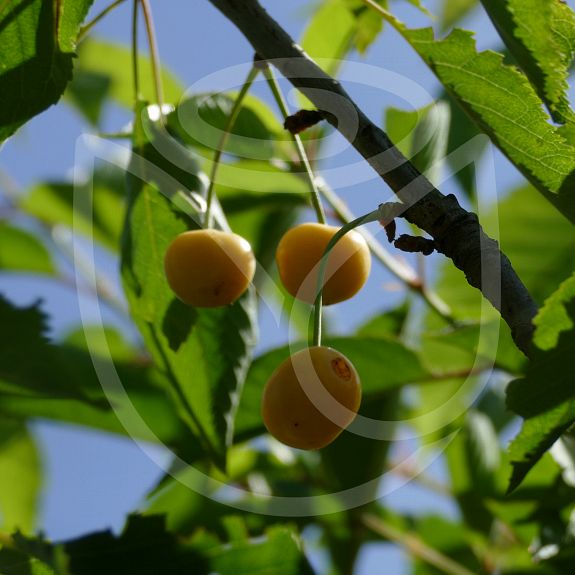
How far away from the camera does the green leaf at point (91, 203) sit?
2.86 metres

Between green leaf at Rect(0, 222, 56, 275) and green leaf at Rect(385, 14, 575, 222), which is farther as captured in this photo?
green leaf at Rect(0, 222, 56, 275)

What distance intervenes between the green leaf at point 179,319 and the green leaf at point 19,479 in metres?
1.19

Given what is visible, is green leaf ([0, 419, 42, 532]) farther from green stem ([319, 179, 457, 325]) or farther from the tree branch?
the tree branch

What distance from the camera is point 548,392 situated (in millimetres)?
1066

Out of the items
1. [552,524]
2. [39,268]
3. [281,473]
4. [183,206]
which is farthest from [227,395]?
[39,268]

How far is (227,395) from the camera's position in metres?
1.58

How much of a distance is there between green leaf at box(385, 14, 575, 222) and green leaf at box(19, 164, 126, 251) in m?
1.60

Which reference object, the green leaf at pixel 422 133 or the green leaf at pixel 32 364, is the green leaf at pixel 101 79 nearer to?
the green leaf at pixel 422 133

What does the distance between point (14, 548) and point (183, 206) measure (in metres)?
0.65

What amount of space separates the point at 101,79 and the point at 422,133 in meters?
1.33

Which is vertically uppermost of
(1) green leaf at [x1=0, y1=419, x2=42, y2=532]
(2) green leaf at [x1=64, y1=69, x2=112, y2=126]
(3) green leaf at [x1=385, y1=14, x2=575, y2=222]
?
(2) green leaf at [x1=64, y1=69, x2=112, y2=126]

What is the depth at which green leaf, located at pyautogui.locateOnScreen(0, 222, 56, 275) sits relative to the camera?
306 centimetres

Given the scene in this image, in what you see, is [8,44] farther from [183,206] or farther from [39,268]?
[39,268]

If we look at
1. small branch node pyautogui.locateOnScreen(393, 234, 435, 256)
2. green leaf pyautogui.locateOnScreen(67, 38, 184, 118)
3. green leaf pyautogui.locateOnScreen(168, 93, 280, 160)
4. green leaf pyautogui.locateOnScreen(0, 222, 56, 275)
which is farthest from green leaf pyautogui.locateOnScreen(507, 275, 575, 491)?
green leaf pyautogui.locateOnScreen(0, 222, 56, 275)
